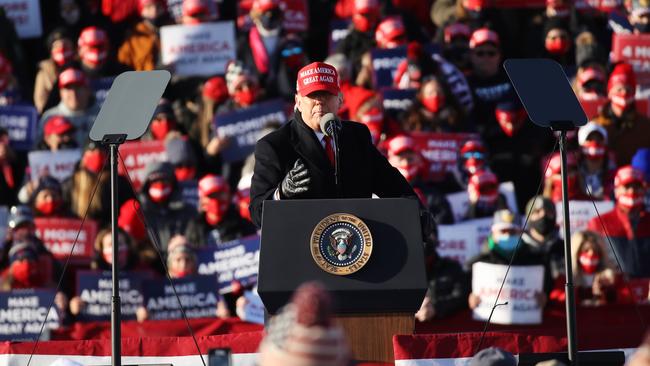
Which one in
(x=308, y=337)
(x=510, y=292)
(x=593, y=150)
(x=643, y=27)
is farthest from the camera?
(x=643, y=27)

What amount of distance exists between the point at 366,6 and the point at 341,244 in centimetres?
837

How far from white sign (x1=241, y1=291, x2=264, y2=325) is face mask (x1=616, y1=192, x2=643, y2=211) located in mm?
3009

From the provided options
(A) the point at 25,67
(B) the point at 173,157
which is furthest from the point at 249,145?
(A) the point at 25,67

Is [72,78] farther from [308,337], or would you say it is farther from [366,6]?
[308,337]

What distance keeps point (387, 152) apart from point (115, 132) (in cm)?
580

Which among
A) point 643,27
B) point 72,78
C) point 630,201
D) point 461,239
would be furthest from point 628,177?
point 72,78

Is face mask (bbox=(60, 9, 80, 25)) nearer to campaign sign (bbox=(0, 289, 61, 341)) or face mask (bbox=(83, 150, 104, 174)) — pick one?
face mask (bbox=(83, 150, 104, 174))

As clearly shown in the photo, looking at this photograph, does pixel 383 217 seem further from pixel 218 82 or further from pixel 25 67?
pixel 25 67

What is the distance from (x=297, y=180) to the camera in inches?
248

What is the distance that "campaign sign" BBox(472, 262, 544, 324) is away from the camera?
10.5 meters

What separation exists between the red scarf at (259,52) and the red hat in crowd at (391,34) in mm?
1039

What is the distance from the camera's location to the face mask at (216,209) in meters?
12.4

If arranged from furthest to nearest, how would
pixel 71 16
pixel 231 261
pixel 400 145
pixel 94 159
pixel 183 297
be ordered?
pixel 71 16, pixel 94 159, pixel 400 145, pixel 231 261, pixel 183 297

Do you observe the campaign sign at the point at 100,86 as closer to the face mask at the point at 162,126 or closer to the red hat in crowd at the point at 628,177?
the face mask at the point at 162,126
